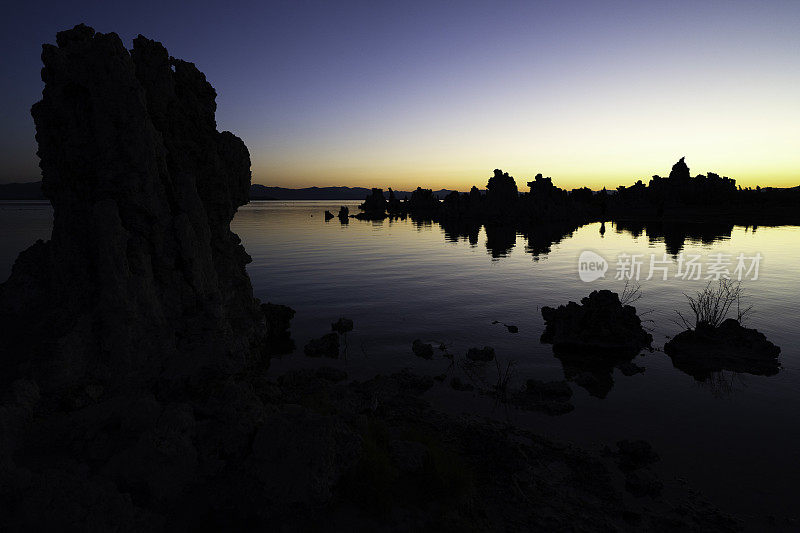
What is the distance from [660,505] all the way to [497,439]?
3.66m

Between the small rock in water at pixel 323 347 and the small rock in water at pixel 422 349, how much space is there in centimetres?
373

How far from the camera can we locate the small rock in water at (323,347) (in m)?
17.5

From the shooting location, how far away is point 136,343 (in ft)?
38.5

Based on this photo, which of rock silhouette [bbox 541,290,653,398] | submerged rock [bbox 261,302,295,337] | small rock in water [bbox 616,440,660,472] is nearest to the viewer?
small rock in water [bbox 616,440,660,472]

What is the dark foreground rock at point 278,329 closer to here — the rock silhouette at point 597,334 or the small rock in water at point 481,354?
the small rock in water at point 481,354

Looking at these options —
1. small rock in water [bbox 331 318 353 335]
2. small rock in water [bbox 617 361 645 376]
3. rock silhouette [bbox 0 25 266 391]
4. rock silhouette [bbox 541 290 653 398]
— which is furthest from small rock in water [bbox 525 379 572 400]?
small rock in water [bbox 331 318 353 335]

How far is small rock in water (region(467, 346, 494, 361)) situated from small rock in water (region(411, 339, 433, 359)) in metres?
1.79

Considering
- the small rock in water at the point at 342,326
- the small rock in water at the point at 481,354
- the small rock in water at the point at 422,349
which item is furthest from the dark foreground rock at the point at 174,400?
the small rock in water at the point at 342,326

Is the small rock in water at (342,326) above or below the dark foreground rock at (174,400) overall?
below

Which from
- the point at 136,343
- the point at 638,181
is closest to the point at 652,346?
the point at 136,343

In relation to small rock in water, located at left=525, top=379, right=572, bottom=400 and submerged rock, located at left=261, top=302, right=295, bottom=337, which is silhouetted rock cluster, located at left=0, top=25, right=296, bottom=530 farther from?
small rock in water, located at left=525, top=379, right=572, bottom=400

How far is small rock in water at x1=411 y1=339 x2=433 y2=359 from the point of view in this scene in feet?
56.0

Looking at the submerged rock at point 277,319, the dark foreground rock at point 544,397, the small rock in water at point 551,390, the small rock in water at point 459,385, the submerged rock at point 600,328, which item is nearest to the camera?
the dark foreground rock at point 544,397
